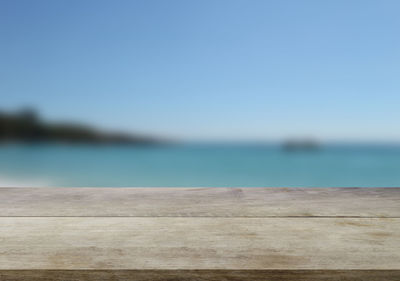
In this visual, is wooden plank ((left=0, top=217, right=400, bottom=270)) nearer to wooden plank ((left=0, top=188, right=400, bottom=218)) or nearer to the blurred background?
wooden plank ((left=0, top=188, right=400, bottom=218))

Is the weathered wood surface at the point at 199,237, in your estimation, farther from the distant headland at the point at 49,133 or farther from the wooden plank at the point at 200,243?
the distant headland at the point at 49,133

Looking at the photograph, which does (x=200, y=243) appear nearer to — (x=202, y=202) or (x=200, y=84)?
(x=202, y=202)

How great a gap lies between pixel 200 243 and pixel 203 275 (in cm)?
8

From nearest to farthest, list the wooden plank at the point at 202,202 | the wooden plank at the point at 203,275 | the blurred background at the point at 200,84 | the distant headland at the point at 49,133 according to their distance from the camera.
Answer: the wooden plank at the point at 203,275
the wooden plank at the point at 202,202
the distant headland at the point at 49,133
the blurred background at the point at 200,84

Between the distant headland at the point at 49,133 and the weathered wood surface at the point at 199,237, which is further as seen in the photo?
the distant headland at the point at 49,133

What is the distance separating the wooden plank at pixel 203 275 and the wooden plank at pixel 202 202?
0.77 feet

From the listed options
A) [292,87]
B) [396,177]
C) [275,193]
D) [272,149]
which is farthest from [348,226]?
[292,87]

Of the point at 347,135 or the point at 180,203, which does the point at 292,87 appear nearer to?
the point at 347,135

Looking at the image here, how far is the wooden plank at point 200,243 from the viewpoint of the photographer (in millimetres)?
353

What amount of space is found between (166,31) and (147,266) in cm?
998

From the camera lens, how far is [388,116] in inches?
456

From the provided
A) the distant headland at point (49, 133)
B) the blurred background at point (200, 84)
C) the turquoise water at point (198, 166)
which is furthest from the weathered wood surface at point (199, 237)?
the distant headland at point (49, 133)

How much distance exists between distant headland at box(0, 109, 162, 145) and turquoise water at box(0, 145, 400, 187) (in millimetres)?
315

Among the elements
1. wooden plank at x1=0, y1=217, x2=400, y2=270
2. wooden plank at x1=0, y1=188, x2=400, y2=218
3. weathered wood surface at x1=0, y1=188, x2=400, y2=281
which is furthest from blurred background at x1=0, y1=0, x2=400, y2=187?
wooden plank at x1=0, y1=217, x2=400, y2=270
